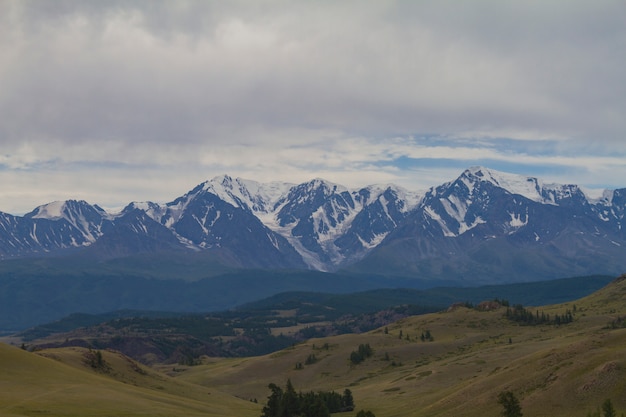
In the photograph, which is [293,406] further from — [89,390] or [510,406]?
[510,406]

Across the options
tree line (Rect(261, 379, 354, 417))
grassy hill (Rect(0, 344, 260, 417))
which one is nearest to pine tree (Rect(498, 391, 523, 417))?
tree line (Rect(261, 379, 354, 417))

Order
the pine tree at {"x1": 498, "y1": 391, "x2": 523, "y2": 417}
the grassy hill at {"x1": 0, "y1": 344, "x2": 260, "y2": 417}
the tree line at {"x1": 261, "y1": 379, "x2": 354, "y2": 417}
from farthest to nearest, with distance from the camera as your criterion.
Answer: the tree line at {"x1": 261, "y1": 379, "x2": 354, "y2": 417}, the grassy hill at {"x1": 0, "y1": 344, "x2": 260, "y2": 417}, the pine tree at {"x1": 498, "y1": 391, "x2": 523, "y2": 417}

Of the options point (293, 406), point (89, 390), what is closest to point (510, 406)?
point (293, 406)

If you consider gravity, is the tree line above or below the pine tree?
below

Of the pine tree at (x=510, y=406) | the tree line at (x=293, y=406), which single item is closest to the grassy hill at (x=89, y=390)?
the tree line at (x=293, y=406)

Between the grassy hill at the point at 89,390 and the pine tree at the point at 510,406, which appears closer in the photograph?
the pine tree at the point at 510,406

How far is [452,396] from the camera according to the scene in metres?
144

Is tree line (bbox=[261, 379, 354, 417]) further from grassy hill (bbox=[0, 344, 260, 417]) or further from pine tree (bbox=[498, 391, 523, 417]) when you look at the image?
pine tree (bbox=[498, 391, 523, 417])

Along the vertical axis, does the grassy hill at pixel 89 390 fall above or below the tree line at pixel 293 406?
above

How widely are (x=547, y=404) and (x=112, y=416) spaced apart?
61.0 metres

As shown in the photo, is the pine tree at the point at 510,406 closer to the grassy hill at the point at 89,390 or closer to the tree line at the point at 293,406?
the tree line at the point at 293,406

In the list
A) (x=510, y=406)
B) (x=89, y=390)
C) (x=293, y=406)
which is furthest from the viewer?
(x=293, y=406)

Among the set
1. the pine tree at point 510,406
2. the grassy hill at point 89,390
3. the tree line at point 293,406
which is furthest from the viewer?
the tree line at point 293,406

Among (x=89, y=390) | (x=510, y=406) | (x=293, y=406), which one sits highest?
(x=89, y=390)
